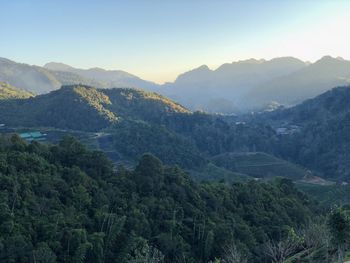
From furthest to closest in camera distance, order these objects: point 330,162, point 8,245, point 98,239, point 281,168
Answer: point 330,162, point 281,168, point 98,239, point 8,245

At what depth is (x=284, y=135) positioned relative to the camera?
5891 inches

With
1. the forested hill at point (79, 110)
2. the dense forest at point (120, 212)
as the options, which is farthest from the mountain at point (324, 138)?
the dense forest at point (120, 212)

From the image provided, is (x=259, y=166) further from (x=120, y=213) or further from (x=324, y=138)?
(x=120, y=213)

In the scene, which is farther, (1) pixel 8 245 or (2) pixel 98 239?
(2) pixel 98 239

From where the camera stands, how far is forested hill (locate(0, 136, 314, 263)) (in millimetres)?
28594

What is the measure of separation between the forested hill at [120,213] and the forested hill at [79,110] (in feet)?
273

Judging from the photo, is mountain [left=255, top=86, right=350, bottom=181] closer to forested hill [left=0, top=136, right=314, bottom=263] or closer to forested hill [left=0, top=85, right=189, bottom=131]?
forested hill [left=0, top=85, right=189, bottom=131]

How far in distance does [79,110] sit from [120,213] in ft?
317

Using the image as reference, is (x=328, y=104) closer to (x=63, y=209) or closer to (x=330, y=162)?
(x=330, y=162)

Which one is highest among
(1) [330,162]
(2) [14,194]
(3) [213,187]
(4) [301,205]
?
(2) [14,194]

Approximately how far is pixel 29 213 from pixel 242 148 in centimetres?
11429

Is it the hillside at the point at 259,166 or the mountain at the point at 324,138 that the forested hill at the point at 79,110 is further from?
the mountain at the point at 324,138

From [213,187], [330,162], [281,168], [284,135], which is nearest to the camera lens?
[213,187]

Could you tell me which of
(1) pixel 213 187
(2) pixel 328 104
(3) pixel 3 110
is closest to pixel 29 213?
(1) pixel 213 187
